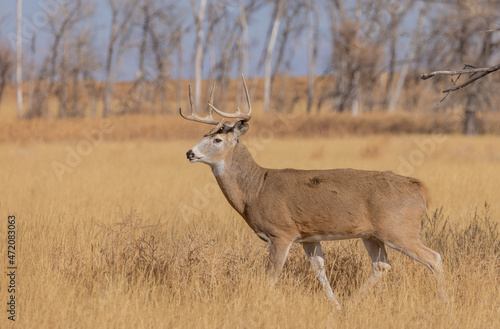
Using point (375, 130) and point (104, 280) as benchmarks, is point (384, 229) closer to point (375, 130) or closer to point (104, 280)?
point (104, 280)

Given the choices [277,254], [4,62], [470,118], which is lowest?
[277,254]

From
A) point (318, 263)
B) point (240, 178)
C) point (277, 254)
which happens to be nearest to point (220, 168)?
point (240, 178)

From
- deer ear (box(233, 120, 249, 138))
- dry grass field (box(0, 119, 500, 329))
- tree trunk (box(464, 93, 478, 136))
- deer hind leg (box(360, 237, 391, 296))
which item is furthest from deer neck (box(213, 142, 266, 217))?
tree trunk (box(464, 93, 478, 136))

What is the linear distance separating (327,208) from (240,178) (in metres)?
0.96

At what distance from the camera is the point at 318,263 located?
5.73 m

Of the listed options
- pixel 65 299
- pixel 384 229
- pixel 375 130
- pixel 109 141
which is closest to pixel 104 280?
pixel 65 299

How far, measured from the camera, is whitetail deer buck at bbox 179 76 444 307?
536 cm

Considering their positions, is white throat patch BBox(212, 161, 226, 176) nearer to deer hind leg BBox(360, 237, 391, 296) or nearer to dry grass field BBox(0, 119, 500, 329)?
dry grass field BBox(0, 119, 500, 329)

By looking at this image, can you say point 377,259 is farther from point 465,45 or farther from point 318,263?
point 465,45

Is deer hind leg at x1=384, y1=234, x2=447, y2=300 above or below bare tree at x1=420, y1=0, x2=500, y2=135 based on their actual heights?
below

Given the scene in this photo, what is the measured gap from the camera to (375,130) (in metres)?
26.6

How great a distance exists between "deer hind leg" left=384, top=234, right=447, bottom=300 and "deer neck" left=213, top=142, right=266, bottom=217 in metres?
1.36

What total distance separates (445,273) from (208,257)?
2091 millimetres

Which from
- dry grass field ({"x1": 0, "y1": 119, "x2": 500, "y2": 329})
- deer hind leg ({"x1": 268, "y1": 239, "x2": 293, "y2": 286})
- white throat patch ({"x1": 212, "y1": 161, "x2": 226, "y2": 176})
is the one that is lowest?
dry grass field ({"x1": 0, "y1": 119, "x2": 500, "y2": 329})
